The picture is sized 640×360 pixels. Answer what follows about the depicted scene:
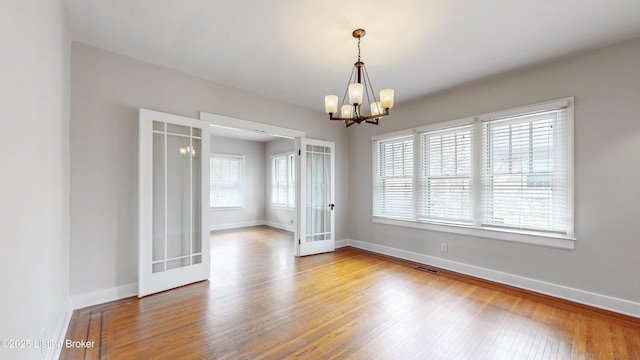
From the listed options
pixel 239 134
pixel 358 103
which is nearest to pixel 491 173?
pixel 358 103

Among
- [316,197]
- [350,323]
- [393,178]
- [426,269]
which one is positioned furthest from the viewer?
[316,197]

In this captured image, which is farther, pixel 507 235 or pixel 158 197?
pixel 507 235

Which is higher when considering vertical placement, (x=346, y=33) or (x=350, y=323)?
(x=346, y=33)

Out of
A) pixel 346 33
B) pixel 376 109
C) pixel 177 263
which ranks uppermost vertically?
pixel 346 33

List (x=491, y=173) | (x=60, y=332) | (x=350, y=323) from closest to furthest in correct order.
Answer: (x=60, y=332) → (x=350, y=323) → (x=491, y=173)

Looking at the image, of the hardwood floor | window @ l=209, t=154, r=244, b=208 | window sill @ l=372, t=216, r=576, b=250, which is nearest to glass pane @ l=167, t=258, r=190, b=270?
the hardwood floor

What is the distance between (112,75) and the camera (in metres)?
3.03

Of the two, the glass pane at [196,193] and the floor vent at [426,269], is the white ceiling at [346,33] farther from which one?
the floor vent at [426,269]

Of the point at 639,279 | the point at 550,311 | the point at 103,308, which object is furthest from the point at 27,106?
the point at 639,279

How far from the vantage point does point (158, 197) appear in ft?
10.7

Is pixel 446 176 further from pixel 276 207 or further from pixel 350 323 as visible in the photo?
pixel 276 207

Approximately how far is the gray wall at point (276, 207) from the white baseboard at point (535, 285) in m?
3.73

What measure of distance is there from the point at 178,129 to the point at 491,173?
174 inches

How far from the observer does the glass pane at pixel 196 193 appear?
3564mm
